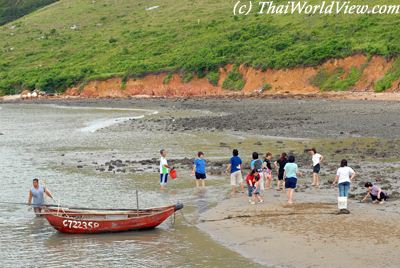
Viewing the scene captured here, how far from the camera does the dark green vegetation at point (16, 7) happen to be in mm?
158288

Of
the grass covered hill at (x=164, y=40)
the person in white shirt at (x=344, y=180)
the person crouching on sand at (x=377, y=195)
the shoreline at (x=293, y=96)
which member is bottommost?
the person crouching on sand at (x=377, y=195)

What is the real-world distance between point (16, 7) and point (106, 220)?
152 metres

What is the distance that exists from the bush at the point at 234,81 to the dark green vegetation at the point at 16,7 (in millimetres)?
92342

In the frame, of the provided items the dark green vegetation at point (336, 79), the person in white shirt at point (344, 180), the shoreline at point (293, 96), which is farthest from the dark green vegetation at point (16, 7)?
the person in white shirt at point (344, 180)

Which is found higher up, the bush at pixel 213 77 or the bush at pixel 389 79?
the bush at pixel 213 77

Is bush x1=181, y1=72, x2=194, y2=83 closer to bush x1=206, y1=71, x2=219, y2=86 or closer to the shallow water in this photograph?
bush x1=206, y1=71, x2=219, y2=86

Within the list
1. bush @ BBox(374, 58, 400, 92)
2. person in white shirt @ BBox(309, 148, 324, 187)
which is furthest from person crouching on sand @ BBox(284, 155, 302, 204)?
bush @ BBox(374, 58, 400, 92)

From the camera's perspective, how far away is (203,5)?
113750 mm

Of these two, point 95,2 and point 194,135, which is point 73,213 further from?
point 95,2

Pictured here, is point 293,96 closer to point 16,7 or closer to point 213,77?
point 213,77

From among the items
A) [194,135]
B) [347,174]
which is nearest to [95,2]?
[194,135]

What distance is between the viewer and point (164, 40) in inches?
3952

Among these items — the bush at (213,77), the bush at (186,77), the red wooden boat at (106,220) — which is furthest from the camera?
the bush at (186,77)

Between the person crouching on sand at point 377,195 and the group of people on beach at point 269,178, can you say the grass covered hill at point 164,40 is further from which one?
the person crouching on sand at point 377,195
